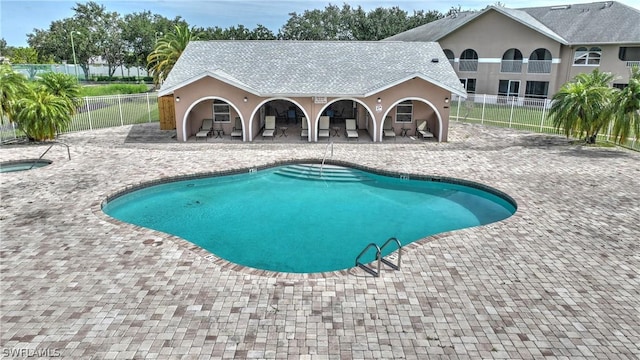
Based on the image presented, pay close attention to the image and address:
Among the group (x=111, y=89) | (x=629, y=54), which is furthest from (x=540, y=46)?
(x=111, y=89)

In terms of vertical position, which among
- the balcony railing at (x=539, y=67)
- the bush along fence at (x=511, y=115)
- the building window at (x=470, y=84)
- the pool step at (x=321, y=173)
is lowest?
the pool step at (x=321, y=173)

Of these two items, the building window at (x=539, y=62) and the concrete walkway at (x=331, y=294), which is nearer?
the concrete walkway at (x=331, y=294)

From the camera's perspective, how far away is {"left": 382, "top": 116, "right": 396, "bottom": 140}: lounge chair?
2420 centimetres

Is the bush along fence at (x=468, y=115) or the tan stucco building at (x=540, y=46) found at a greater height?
the tan stucco building at (x=540, y=46)

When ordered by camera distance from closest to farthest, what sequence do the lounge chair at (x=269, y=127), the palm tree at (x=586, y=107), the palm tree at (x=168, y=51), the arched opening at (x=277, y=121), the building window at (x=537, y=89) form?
the palm tree at (x=586, y=107)
the arched opening at (x=277, y=121)
the lounge chair at (x=269, y=127)
the palm tree at (x=168, y=51)
the building window at (x=537, y=89)

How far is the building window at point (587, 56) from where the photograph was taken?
119ft

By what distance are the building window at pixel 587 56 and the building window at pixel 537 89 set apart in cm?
290

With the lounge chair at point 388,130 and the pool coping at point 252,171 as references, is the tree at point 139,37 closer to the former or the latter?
the lounge chair at point 388,130

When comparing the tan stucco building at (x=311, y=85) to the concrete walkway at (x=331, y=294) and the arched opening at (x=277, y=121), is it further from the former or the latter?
the concrete walkway at (x=331, y=294)

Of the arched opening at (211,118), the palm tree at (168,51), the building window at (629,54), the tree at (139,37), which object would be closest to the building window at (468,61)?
the building window at (629,54)

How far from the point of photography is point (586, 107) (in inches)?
844

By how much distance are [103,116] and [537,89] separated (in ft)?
119

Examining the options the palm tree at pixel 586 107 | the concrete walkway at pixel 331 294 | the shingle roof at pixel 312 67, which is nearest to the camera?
the concrete walkway at pixel 331 294

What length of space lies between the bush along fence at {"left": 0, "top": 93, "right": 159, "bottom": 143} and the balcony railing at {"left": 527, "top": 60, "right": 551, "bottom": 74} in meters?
31.9
